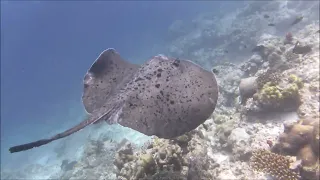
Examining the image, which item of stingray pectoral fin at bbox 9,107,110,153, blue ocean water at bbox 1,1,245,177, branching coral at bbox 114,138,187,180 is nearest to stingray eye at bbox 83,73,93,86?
stingray pectoral fin at bbox 9,107,110,153

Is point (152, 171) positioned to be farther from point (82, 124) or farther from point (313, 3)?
point (313, 3)

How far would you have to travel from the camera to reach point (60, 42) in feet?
248

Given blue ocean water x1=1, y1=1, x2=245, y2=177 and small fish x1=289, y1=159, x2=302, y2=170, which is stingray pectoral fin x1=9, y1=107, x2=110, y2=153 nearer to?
small fish x1=289, y1=159, x2=302, y2=170

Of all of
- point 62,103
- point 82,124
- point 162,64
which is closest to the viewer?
point 82,124

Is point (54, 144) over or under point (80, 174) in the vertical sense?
over

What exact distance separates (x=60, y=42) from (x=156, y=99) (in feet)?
258

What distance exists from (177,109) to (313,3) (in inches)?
1043

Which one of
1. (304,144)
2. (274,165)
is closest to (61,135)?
(274,165)

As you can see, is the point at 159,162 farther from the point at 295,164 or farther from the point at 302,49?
the point at 302,49

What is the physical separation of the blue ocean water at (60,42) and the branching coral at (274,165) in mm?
35638

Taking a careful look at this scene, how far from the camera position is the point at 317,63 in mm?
8445

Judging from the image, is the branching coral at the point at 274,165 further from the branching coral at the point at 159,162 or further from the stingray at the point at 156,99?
the stingray at the point at 156,99

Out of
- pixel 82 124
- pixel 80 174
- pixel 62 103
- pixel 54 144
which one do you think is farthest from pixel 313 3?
pixel 62 103

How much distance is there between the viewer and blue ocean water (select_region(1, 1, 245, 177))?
46.9m
